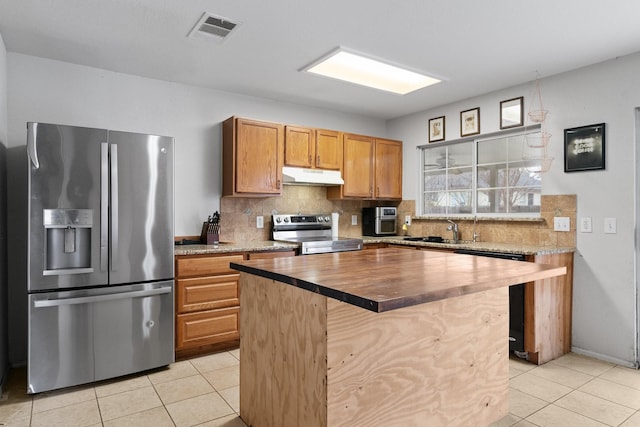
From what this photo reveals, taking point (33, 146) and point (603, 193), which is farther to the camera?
point (603, 193)

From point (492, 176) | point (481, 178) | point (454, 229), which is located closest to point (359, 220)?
point (454, 229)

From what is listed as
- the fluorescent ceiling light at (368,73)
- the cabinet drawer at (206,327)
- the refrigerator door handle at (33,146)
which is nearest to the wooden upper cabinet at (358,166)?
the fluorescent ceiling light at (368,73)

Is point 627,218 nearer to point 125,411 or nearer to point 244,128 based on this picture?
point 244,128

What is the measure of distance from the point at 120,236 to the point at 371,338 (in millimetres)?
2070

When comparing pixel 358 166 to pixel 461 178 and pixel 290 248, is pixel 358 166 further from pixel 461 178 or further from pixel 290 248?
pixel 290 248

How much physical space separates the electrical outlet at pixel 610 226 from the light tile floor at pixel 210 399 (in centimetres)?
107

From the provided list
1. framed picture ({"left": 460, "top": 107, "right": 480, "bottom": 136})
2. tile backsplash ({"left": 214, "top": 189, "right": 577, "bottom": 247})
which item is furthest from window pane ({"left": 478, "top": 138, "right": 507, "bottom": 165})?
tile backsplash ({"left": 214, "top": 189, "right": 577, "bottom": 247})

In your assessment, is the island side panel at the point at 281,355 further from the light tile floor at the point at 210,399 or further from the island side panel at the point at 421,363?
the light tile floor at the point at 210,399

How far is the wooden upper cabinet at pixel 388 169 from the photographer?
16.2 ft

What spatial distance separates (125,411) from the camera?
95.2 inches

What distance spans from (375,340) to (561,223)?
2689 mm

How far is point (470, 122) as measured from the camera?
4.34 m

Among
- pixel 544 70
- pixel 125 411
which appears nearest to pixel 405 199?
pixel 544 70

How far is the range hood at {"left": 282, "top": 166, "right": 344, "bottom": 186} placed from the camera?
416 cm
